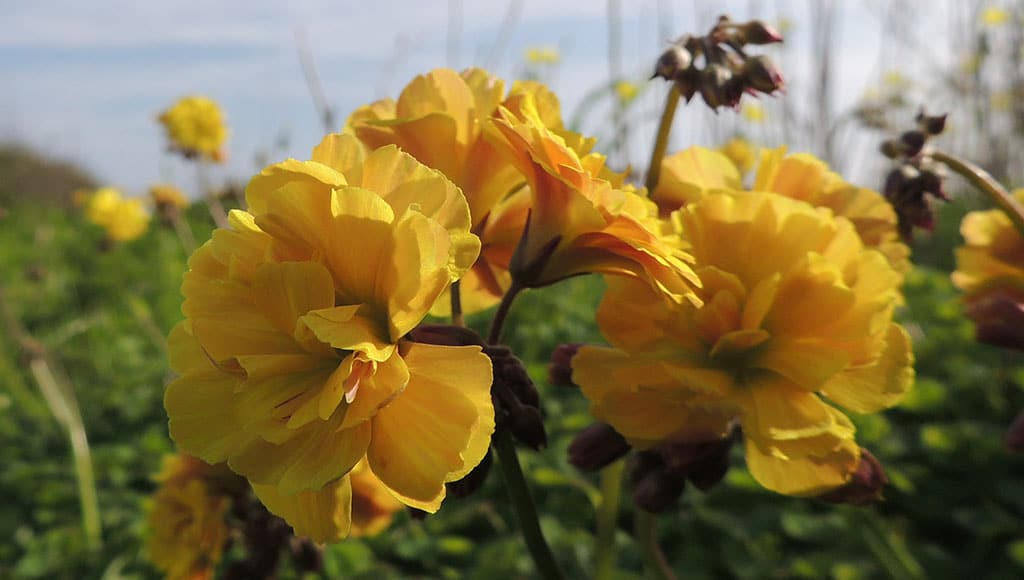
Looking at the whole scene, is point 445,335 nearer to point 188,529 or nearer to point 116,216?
point 188,529

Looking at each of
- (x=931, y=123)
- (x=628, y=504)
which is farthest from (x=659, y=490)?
(x=628, y=504)

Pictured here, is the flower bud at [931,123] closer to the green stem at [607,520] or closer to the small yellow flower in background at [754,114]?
the green stem at [607,520]

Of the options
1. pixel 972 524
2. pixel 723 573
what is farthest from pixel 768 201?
pixel 972 524

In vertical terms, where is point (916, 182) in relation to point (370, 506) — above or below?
above

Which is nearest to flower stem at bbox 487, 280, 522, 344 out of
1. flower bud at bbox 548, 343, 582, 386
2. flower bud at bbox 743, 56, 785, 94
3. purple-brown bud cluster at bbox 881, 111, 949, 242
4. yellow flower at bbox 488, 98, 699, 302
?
yellow flower at bbox 488, 98, 699, 302

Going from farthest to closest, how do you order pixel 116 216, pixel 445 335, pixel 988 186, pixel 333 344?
pixel 116 216
pixel 988 186
pixel 445 335
pixel 333 344

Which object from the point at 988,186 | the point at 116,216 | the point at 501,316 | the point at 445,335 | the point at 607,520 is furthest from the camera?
the point at 116,216

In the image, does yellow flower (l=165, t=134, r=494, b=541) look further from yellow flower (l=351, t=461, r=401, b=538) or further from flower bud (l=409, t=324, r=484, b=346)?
yellow flower (l=351, t=461, r=401, b=538)

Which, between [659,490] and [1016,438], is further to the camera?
[1016,438]
